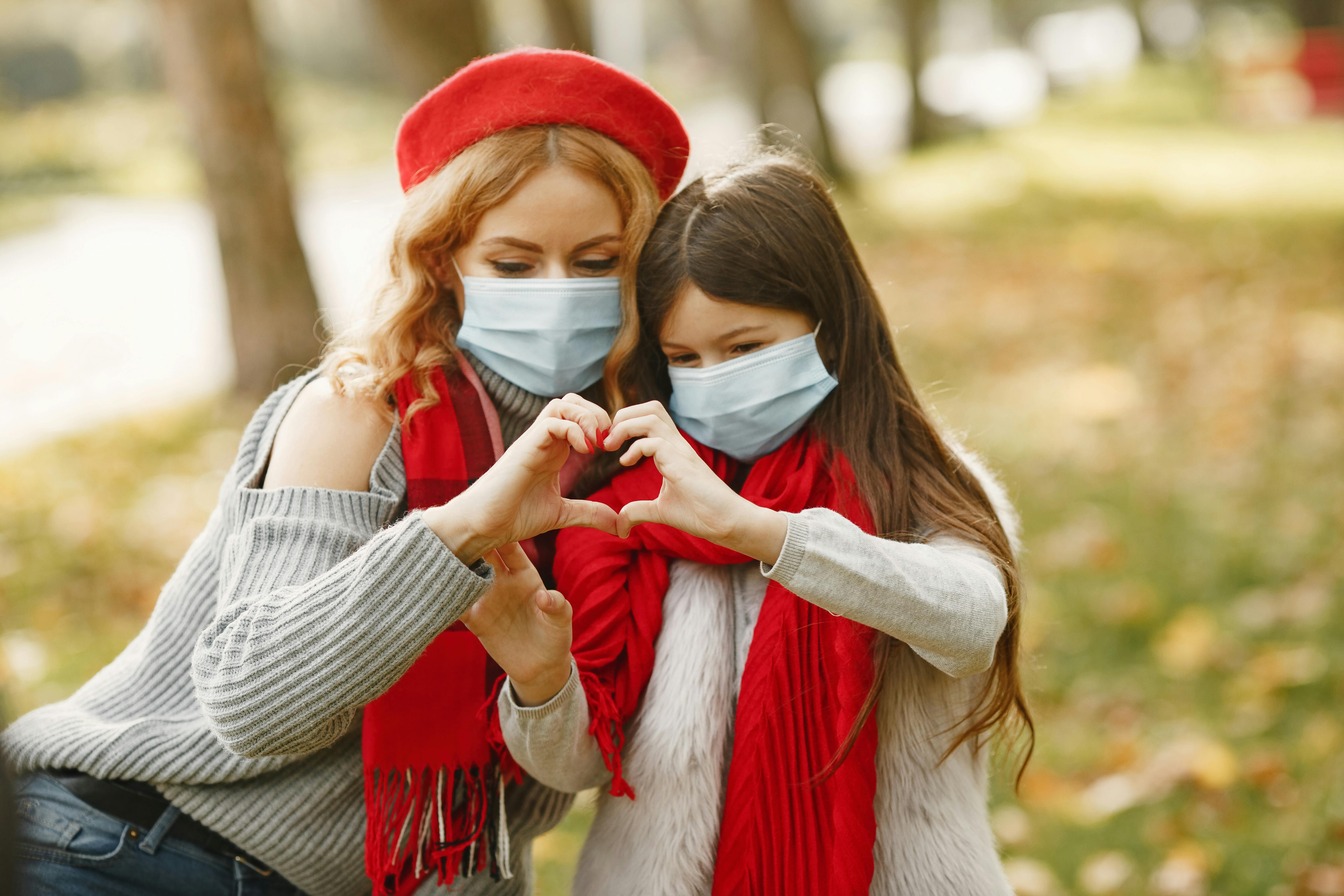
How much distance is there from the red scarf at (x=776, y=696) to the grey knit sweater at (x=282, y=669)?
344 mm

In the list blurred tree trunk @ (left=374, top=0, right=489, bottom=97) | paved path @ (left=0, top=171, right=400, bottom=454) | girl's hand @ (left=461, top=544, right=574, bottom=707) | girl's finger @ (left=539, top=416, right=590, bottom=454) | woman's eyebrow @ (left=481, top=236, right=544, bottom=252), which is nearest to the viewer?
girl's finger @ (left=539, top=416, right=590, bottom=454)

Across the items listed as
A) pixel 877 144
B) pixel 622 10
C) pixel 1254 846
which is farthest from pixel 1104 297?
pixel 622 10

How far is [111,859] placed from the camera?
2143 mm

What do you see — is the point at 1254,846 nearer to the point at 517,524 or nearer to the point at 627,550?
the point at 627,550

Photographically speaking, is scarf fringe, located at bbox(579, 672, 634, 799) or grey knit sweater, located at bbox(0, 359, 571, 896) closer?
grey knit sweater, located at bbox(0, 359, 571, 896)

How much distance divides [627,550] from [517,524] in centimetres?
42

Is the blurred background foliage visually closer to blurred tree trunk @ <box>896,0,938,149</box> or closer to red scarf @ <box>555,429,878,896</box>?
blurred tree trunk @ <box>896,0,938,149</box>

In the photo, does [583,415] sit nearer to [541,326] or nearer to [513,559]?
[513,559]

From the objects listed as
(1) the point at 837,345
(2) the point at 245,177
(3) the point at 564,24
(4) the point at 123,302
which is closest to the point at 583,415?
(1) the point at 837,345

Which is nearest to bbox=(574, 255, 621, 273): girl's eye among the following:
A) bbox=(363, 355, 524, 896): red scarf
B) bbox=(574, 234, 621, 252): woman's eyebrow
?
bbox=(574, 234, 621, 252): woman's eyebrow

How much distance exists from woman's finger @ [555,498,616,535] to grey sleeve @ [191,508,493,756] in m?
0.16

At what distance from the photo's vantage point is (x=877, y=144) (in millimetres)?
21672

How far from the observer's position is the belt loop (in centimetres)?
216

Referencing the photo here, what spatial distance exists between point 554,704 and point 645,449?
1.72 ft
